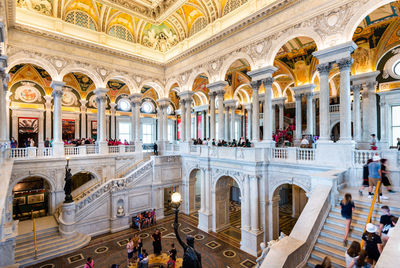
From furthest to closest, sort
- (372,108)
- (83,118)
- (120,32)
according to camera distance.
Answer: (83,118) < (120,32) < (372,108)

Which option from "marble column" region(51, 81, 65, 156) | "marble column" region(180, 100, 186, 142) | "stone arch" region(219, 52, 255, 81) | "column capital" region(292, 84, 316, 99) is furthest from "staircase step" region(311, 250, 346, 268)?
"marble column" region(51, 81, 65, 156)

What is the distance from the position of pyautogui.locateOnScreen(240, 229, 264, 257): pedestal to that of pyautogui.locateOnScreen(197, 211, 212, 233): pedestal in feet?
8.28

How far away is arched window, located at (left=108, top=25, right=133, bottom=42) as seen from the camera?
1712 cm

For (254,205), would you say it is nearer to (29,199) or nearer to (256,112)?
(256,112)

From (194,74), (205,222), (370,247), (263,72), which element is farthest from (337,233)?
(194,74)

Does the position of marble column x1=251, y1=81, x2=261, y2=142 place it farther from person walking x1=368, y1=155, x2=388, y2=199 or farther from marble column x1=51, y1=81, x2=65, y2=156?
marble column x1=51, y1=81, x2=65, y2=156

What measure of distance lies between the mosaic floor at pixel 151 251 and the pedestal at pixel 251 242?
0.29 m

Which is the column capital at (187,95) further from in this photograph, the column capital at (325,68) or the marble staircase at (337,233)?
the marble staircase at (337,233)

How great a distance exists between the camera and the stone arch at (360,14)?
28.3 ft

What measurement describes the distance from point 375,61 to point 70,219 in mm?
19326

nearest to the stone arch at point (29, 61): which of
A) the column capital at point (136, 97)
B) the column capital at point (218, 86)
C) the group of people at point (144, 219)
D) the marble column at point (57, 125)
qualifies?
the marble column at point (57, 125)

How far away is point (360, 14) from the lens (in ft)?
29.2

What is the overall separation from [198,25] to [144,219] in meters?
14.0

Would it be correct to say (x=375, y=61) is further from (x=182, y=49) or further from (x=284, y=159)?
(x=182, y=49)
